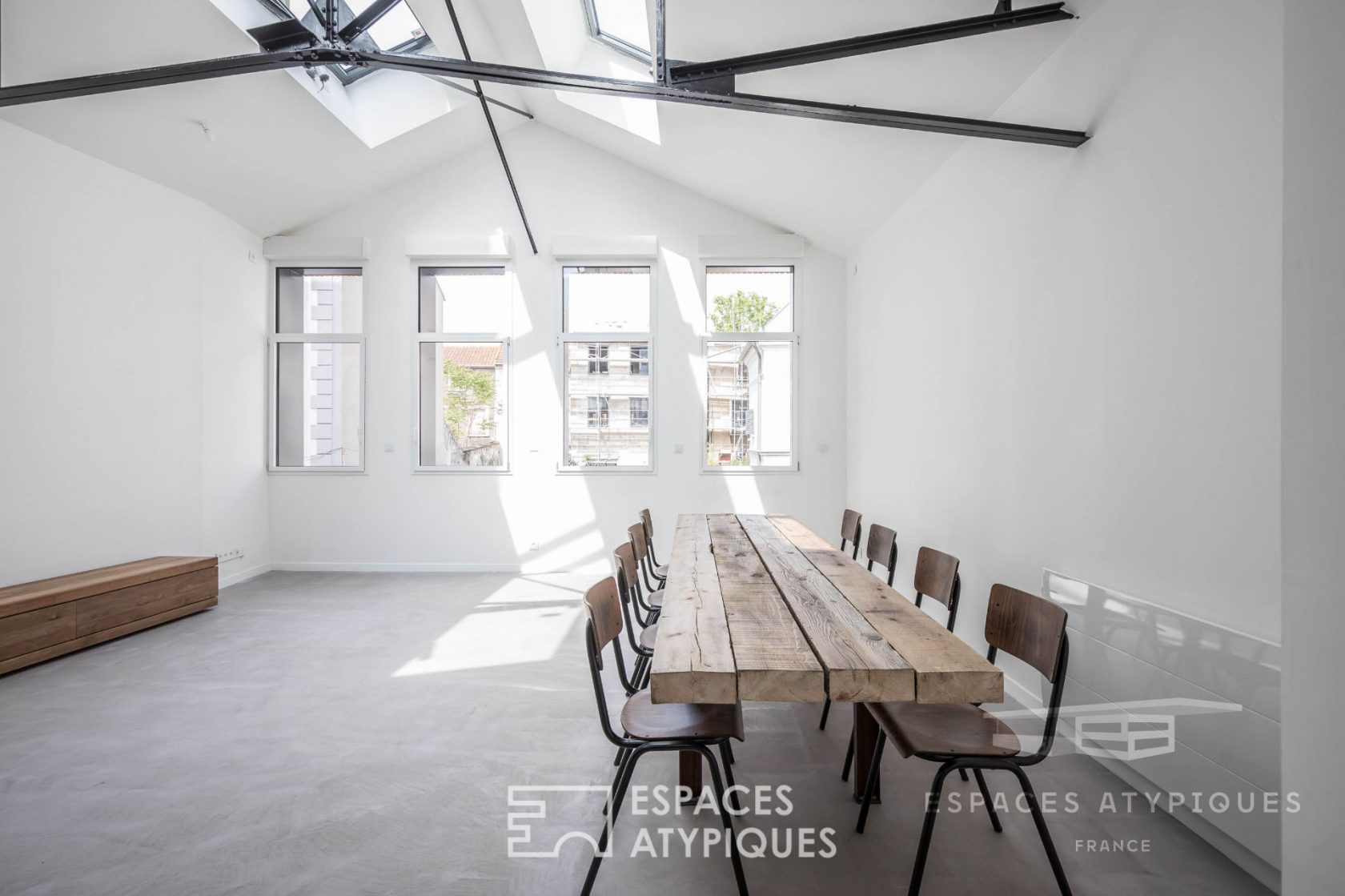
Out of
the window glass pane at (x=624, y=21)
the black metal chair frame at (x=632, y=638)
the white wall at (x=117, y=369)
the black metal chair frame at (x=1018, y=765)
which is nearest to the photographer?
the black metal chair frame at (x=1018, y=765)

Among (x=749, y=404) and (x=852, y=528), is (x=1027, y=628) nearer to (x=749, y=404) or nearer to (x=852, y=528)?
(x=852, y=528)

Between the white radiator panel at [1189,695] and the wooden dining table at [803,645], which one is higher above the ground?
the wooden dining table at [803,645]

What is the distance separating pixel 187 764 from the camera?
2.56 meters

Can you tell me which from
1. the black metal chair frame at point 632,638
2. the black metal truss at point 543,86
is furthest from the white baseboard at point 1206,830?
the black metal truss at point 543,86

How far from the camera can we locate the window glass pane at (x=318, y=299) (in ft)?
21.1

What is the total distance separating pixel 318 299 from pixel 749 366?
487 centimetres

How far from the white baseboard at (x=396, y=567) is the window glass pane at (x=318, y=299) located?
258 cm

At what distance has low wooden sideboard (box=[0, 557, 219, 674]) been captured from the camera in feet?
11.7

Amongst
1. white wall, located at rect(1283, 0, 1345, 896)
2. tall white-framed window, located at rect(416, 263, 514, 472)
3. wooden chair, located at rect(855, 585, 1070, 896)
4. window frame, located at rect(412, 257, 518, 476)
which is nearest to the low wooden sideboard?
window frame, located at rect(412, 257, 518, 476)

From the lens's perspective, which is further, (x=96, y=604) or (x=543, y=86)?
(x=96, y=604)

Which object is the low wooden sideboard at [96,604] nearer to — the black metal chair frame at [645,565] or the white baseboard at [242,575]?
the white baseboard at [242,575]

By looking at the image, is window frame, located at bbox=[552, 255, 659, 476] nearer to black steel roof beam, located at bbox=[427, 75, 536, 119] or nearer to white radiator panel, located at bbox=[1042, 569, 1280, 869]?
black steel roof beam, located at bbox=[427, 75, 536, 119]

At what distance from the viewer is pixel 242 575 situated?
594 centimetres

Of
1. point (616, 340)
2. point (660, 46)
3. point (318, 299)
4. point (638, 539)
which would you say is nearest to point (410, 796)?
point (638, 539)
